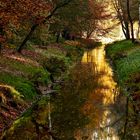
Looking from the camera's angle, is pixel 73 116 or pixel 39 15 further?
pixel 39 15

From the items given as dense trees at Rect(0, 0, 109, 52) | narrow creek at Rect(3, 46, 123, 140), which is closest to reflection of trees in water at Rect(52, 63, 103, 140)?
narrow creek at Rect(3, 46, 123, 140)

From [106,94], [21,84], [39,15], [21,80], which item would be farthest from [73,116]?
[39,15]

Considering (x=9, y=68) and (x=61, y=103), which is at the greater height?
(x=9, y=68)

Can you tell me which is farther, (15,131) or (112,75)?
(112,75)

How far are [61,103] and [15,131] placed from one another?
6.91 m

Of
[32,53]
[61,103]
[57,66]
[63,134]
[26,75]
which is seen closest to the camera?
[63,134]

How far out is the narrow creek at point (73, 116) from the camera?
19109mm

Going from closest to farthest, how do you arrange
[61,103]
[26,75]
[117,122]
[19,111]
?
1. [117,122]
2. [19,111]
3. [61,103]
4. [26,75]

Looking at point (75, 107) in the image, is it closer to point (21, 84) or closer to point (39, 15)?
point (21, 84)

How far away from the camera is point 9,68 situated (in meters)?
31.4

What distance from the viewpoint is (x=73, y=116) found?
22.8m

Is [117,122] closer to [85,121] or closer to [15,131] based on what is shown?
[85,121]

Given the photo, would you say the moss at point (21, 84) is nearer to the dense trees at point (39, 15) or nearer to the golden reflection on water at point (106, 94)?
the dense trees at point (39, 15)

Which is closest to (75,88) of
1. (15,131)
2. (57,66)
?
(57,66)
